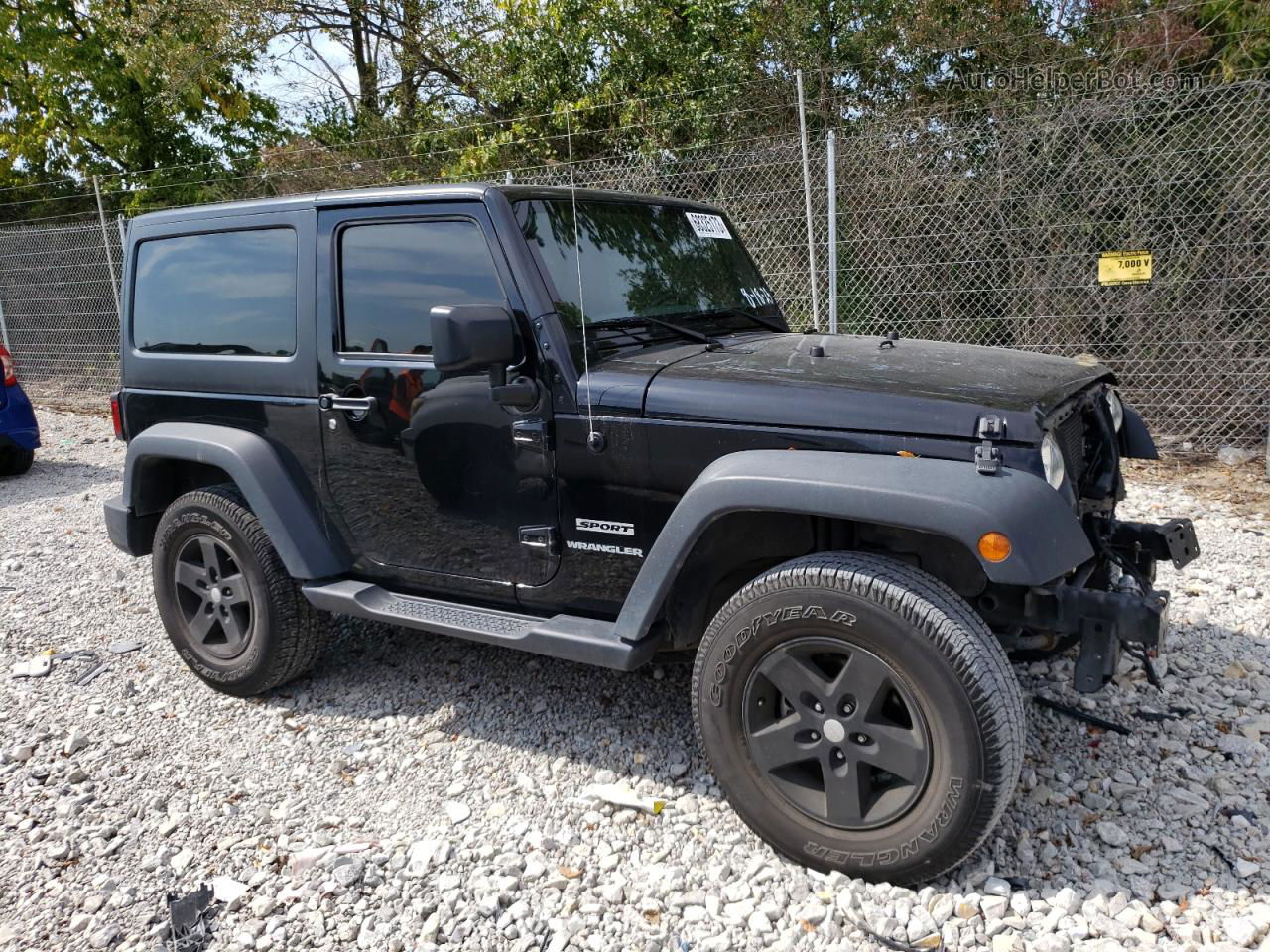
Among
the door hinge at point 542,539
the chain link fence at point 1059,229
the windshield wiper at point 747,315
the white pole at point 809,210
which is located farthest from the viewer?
the white pole at point 809,210

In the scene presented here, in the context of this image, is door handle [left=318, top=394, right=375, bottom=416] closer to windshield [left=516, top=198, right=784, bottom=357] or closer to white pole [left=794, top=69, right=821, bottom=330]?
windshield [left=516, top=198, right=784, bottom=357]

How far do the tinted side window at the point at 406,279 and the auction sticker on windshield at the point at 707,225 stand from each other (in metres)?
1.10

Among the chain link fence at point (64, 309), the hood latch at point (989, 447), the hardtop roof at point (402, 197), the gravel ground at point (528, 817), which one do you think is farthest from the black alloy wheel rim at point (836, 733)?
the chain link fence at point (64, 309)

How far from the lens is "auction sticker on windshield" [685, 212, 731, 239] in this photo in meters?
3.84

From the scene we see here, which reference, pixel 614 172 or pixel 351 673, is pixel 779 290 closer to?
pixel 614 172

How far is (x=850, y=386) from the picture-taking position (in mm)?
2627

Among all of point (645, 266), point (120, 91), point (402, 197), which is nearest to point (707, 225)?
point (645, 266)

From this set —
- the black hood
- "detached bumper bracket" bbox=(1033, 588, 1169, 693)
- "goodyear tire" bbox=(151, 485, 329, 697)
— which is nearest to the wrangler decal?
"detached bumper bracket" bbox=(1033, 588, 1169, 693)

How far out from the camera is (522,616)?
10.3ft

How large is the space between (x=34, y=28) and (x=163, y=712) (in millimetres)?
15014

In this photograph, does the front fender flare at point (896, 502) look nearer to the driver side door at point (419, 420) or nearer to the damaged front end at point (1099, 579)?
the damaged front end at point (1099, 579)

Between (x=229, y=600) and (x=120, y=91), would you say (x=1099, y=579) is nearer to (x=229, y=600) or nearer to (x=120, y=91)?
(x=229, y=600)

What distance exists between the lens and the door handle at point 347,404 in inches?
129

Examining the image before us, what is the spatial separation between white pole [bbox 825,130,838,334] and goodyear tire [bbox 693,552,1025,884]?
4.41m
